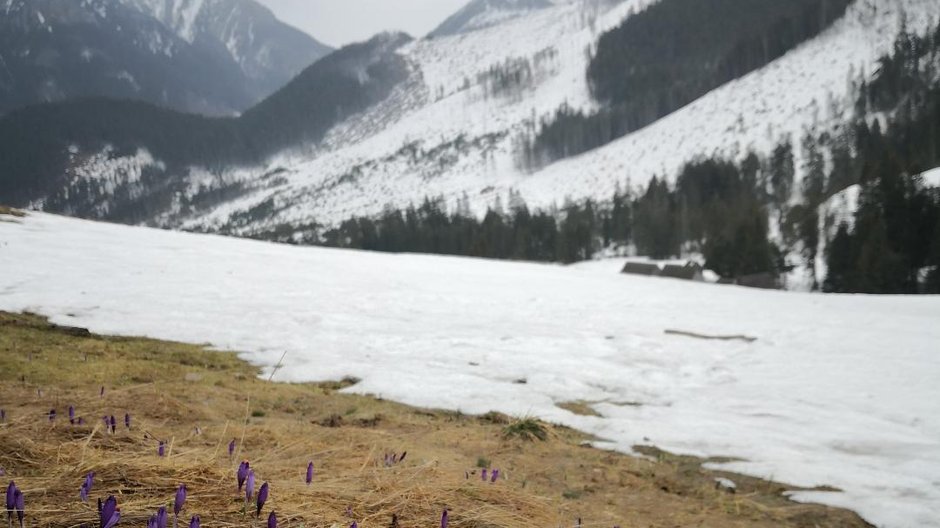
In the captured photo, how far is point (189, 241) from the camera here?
22.3 m

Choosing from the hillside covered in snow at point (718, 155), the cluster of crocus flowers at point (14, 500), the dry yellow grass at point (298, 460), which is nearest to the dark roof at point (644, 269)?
the hillside covered in snow at point (718, 155)

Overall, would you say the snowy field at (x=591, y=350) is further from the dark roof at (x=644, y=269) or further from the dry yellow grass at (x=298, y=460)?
the dark roof at (x=644, y=269)

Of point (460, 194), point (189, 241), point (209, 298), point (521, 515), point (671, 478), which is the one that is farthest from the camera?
point (460, 194)

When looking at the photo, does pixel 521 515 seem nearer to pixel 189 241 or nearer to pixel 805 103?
pixel 189 241

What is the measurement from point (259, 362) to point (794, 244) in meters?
68.8

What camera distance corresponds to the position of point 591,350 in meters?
9.15

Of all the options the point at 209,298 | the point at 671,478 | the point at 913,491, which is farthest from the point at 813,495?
the point at 209,298

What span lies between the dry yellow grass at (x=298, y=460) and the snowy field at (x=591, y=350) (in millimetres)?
702

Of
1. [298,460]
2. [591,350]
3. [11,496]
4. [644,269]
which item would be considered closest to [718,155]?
[644,269]

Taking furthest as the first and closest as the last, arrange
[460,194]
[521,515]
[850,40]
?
[460,194] → [850,40] → [521,515]

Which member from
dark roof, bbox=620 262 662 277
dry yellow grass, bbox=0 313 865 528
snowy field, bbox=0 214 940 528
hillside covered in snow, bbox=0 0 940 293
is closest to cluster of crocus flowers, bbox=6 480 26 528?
dry yellow grass, bbox=0 313 865 528

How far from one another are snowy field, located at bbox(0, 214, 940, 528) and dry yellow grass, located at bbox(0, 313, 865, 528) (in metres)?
0.70

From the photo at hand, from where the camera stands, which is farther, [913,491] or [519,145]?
[519,145]

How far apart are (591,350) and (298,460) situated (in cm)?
711
